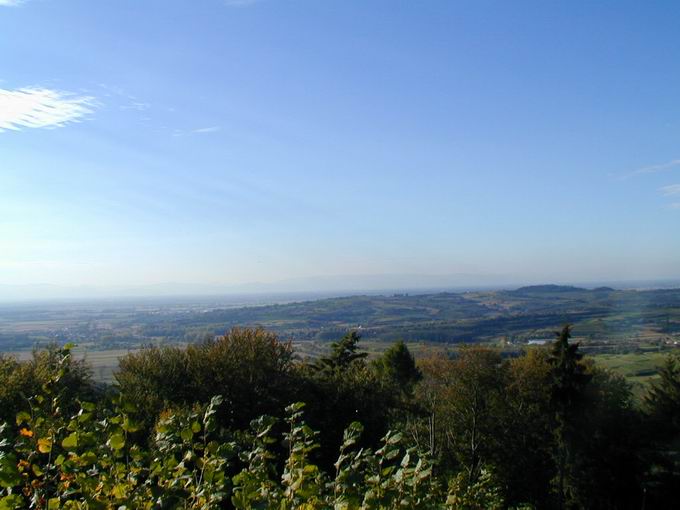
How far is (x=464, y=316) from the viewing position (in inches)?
A: 4648

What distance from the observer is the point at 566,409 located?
85.6ft

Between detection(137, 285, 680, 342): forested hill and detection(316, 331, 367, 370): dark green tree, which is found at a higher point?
detection(316, 331, 367, 370): dark green tree

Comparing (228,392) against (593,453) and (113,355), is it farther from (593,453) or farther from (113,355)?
(113,355)

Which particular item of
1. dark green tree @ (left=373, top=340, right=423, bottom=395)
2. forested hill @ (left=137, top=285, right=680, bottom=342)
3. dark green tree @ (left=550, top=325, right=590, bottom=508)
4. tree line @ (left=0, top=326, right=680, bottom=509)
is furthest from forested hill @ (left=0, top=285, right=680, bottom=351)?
dark green tree @ (left=550, top=325, right=590, bottom=508)

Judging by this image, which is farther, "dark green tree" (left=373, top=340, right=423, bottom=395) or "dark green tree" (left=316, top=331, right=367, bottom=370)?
"dark green tree" (left=373, top=340, right=423, bottom=395)

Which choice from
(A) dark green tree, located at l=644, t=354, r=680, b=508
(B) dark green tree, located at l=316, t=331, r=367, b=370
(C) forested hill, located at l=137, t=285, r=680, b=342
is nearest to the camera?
(A) dark green tree, located at l=644, t=354, r=680, b=508

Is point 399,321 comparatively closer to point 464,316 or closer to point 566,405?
point 464,316

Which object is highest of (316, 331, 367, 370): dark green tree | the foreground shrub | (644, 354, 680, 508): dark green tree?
the foreground shrub

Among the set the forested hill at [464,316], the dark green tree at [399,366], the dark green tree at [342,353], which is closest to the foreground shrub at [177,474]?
the dark green tree at [342,353]

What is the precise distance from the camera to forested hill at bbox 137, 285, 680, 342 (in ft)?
212

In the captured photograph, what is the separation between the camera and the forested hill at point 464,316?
64.8 meters

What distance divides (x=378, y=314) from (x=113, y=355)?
271 feet

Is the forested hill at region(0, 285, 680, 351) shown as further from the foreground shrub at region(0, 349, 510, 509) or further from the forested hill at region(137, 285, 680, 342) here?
the foreground shrub at region(0, 349, 510, 509)

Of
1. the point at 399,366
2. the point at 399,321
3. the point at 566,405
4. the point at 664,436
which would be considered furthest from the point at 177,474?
the point at 399,321
